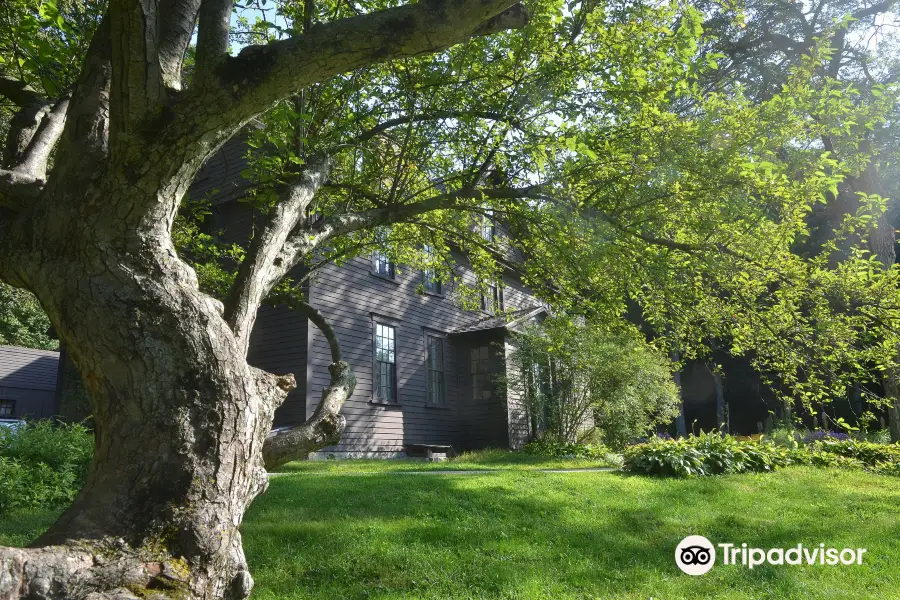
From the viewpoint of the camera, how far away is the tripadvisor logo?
6.04m

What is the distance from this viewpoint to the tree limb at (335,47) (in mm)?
3020

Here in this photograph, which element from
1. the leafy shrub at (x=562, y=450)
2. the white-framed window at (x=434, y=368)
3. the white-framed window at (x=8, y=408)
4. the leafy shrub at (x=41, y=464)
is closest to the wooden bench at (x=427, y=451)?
the white-framed window at (x=434, y=368)

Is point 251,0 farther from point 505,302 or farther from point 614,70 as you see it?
point 505,302

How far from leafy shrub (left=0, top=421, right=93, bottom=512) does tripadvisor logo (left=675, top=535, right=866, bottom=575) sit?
746cm

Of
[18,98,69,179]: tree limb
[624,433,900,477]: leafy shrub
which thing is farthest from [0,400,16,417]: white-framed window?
[18,98,69,179]: tree limb

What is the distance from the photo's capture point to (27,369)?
2841 cm

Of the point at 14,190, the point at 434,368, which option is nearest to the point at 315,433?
the point at 14,190

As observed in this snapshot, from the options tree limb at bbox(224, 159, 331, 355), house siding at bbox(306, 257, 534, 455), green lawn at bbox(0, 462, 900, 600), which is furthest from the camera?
house siding at bbox(306, 257, 534, 455)

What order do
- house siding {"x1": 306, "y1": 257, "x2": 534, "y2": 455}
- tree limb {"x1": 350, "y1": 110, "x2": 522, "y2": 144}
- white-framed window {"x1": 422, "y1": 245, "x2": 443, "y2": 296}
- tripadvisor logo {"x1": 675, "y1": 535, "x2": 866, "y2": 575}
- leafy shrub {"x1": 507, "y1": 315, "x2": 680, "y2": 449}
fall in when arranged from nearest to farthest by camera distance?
1. tripadvisor logo {"x1": 675, "y1": 535, "x2": 866, "y2": 575}
2. tree limb {"x1": 350, "y1": 110, "x2": 522, "y2": 144}
3. house siding {"x1": 306, "y1": 257, "x2": 534, "y2": 455}
4. leafy shrub {"x1": 507, "y1": 315, "x2": 680, "y2": 449}
5. white-framed window {"x1": 422, "y1": 245, "x2": 443, "y2": 296}

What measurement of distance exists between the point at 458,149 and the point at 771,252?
404 cm

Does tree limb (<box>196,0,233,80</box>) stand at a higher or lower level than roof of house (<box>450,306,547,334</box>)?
lower

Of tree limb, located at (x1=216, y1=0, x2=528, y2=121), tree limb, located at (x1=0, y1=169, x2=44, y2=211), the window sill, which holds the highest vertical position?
tree limb, located at (x1=216, y1=0, x2=528, y2=121)

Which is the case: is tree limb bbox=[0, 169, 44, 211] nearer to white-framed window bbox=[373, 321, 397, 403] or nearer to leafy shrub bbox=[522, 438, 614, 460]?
white-framed window bbox=[373, 321, 397, 403]

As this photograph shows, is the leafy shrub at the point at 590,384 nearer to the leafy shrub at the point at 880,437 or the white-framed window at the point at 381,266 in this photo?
the white-framed window at the point at 381,266
